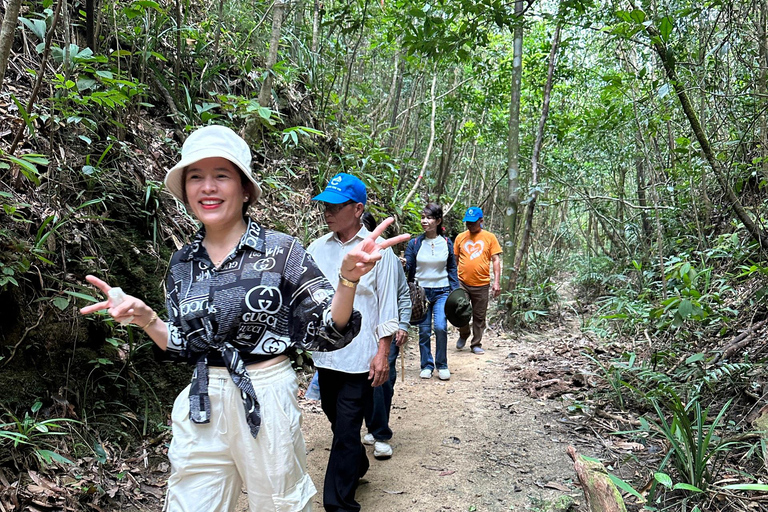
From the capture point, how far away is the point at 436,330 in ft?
20.9

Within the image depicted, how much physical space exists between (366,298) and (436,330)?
10.3ft

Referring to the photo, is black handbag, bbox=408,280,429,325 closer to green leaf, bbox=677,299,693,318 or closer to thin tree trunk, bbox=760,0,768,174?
green leaf, bbox=677,299,693,318

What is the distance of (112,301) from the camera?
1.79 meters

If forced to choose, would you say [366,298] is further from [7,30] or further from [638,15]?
[638,15]

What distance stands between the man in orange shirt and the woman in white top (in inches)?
35.3

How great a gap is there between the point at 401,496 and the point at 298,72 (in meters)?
6.95

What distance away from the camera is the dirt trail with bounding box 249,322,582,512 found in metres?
3.54

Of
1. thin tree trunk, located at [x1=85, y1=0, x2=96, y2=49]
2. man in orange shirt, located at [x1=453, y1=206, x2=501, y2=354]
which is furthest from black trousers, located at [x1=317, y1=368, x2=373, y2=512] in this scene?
man in orange shirt, located at [x1=453, y1=206, x2=501, y2=354]

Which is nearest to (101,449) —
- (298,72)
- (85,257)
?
(85,257)

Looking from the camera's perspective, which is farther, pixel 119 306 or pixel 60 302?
pixel 60 302

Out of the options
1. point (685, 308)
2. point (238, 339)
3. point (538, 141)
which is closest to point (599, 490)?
point (685, 308)

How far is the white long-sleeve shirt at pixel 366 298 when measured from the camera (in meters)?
3.19

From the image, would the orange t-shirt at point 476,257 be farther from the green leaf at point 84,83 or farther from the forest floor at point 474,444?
the green leaf at point 84,83

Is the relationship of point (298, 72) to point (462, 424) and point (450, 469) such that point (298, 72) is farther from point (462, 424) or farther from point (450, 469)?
point (450, 469)
